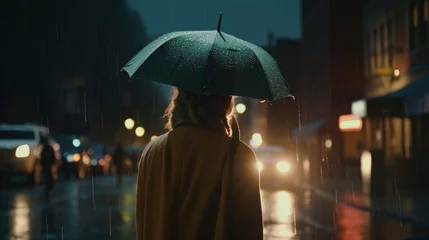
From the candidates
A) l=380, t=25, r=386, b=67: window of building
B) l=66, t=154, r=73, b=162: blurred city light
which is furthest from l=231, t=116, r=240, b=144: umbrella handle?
l=66, t=154, r=73, b=162: blurred city light

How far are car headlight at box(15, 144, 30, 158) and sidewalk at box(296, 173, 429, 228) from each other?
32.0ft

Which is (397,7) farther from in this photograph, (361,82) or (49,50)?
(49,50)

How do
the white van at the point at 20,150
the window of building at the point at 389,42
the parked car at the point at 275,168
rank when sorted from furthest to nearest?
the window of building at the point at 389,42
the parked car at the point at 275,168
the white van at the point at 20,150

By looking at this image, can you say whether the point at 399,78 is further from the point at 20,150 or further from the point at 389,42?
the point at 20,150

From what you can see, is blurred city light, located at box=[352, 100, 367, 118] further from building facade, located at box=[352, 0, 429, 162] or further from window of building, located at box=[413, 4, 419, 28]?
window of building, located at box=[413, 4, 419, 28]

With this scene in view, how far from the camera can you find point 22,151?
27.1 meters

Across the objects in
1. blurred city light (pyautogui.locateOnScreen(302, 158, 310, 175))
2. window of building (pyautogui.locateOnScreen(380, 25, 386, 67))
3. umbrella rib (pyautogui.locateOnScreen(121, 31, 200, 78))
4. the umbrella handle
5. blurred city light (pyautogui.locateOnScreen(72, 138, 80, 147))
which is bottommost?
blurred city light (pyautogui.locateOnScreen(302, 158, 310, 175))

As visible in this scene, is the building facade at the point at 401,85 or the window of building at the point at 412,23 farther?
the window of building at the point at 412,23

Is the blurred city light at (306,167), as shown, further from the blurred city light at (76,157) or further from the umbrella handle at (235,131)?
the umbrella handle at (235,131)

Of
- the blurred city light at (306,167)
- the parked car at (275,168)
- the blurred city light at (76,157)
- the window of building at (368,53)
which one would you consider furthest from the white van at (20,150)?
the window of building at (368,53)

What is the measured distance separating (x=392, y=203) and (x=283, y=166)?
33.2 feet

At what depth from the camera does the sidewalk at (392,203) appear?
16.1m

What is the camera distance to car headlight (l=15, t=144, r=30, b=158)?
26906 mm

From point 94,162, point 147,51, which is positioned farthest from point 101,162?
point 147,51
